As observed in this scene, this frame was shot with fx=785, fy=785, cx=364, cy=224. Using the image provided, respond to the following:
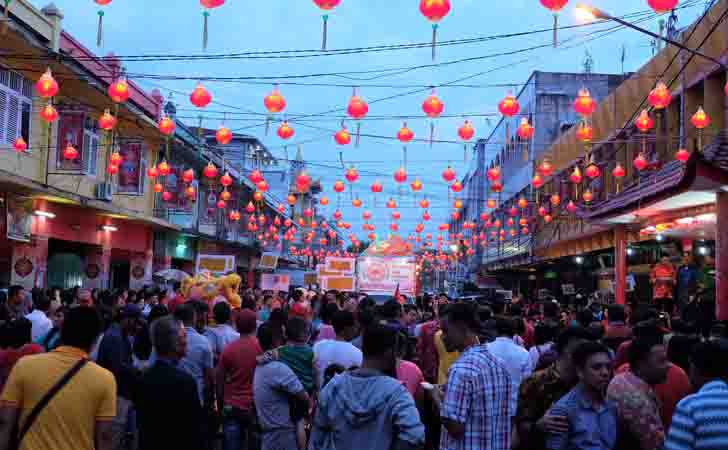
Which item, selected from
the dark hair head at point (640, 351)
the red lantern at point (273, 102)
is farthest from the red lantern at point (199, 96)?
the dark hair head at point (640, 351)

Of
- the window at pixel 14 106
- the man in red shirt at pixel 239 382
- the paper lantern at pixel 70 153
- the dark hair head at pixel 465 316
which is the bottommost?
the man in red shirt at pixel 239 382

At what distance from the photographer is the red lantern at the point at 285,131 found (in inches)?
644

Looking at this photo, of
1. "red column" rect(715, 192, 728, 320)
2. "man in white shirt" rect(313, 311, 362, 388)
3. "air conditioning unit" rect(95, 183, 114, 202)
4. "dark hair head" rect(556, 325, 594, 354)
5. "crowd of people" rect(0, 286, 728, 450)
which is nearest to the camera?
"crowd of people" rect(0, 286, 728, 450)

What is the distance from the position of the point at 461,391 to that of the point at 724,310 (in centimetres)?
978

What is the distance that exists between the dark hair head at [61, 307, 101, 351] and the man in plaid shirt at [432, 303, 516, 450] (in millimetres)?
2209

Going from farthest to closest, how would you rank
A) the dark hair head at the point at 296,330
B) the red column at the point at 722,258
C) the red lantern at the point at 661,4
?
the red column at the point at 722,258 < the red lantern at the point at 661,4 < the dark hair head at the point at 296,330

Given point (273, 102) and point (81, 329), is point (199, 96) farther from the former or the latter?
point (81, 329)

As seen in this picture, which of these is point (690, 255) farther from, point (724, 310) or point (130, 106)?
point (130, 106)

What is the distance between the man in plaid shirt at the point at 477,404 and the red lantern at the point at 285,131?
11.8 meters

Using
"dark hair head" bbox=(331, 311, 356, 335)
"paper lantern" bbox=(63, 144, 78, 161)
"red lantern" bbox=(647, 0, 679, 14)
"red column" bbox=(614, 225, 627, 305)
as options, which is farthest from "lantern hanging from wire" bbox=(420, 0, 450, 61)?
"paper lantern" bbox=(63, 144, 78, 161)

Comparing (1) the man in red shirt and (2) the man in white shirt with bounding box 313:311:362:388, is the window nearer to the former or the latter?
(1) the man in red shirt

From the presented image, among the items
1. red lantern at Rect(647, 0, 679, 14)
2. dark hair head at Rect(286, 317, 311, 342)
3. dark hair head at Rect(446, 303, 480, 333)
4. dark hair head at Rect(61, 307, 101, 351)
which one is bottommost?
dark hair head at Rect(286, 317, 311, 342)

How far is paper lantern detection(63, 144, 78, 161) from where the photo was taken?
774 inches

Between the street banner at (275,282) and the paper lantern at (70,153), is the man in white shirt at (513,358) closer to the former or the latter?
the paper lantern at (70,153)
